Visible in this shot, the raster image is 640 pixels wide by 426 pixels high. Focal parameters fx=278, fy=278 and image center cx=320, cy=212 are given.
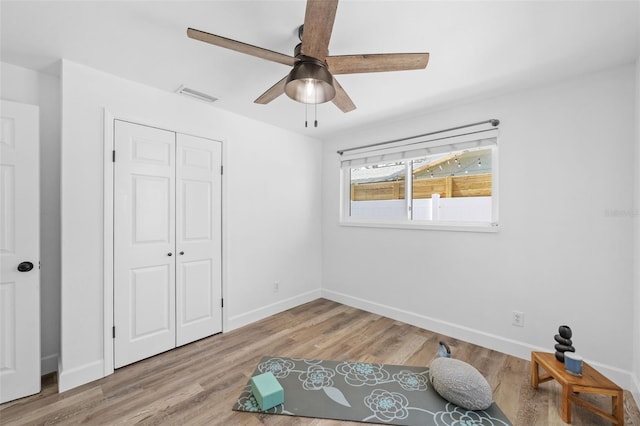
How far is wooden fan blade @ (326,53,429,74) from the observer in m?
1.55

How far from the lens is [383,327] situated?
3223mm

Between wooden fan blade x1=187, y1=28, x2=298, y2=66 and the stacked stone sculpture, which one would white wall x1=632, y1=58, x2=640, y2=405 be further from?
wooden fan blade x1=187, y1=28, x2=298, y2=66

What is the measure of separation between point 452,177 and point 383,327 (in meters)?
1.88

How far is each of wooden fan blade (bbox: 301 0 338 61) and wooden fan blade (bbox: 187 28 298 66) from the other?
0.18 metres

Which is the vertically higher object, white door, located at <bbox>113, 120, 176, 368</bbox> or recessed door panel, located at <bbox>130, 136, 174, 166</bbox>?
recessed door panel, located at <bbox>130, 136, 174, 166</bbox>

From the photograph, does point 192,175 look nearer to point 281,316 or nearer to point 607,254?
point 281,316

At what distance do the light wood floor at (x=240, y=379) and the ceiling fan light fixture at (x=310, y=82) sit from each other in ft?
6.79

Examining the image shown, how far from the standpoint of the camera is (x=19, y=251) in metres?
2.02

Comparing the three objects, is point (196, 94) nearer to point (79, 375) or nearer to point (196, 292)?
point (196, 292)

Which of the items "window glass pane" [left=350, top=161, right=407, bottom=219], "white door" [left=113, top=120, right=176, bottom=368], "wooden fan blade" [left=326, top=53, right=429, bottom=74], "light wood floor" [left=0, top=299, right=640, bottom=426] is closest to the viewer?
"wooden fan blade" [left=326, top=53, right=429, bottom=74]

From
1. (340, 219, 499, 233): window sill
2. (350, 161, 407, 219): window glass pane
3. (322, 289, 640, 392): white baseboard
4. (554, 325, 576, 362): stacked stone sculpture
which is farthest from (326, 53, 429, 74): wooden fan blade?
(322, 289, 640, 392): white baseboard

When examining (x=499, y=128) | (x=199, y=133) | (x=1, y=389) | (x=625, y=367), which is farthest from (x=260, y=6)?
(x=625, y=367)

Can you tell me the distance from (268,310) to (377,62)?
3.03 meters

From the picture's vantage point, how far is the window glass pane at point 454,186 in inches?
114
